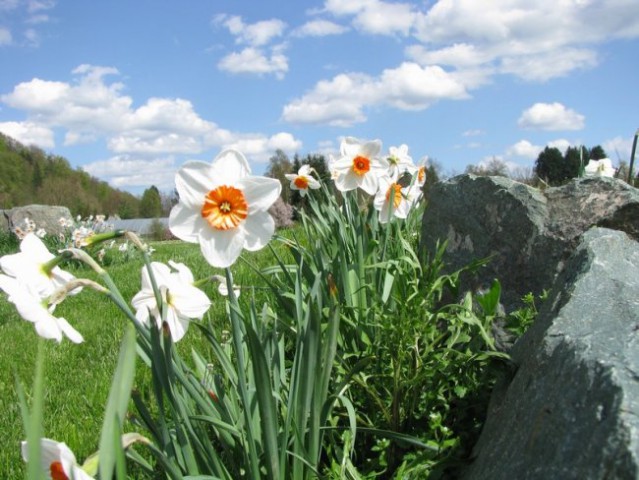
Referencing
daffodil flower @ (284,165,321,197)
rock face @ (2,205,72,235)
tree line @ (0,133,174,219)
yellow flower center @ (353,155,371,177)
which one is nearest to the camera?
yellow flower center @ (353,155,371,177)

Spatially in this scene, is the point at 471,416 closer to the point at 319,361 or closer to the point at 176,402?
the point at 319,361

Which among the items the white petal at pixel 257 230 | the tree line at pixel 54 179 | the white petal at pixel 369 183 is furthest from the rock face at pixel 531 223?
the tree line at pixel 54 179

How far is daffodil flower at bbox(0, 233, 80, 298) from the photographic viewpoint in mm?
1312

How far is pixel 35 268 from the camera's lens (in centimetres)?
134

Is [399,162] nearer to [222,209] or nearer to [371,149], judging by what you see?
[371,149]

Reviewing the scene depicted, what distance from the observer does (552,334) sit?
144 cm

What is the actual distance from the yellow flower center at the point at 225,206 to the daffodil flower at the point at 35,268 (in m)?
0.36

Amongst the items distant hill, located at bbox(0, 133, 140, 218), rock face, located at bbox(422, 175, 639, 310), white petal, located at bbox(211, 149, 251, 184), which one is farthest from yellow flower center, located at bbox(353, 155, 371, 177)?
distant hill, located at bbox(0, 133, 140, 218)

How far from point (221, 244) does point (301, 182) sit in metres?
2.15

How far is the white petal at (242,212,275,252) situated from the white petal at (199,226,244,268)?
0.02 m

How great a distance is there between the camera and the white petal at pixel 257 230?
56.5 inches

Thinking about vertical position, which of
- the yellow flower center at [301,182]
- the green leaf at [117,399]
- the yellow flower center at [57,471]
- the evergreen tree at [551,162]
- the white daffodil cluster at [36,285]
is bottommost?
the yellow flower center at [57,471]

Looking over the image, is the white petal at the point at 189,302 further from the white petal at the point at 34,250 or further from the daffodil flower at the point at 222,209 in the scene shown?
the white petal at the point at 34,250

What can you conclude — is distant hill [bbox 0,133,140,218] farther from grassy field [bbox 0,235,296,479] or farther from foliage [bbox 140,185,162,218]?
grassy field [bbox 0,235,296,479]
